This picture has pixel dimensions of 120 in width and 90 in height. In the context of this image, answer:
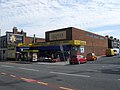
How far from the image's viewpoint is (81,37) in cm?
5894

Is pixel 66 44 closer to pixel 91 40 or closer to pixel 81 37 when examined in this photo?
pixel 81 37

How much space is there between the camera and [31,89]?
39.9 feet

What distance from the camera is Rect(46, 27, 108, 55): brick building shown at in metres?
55.2

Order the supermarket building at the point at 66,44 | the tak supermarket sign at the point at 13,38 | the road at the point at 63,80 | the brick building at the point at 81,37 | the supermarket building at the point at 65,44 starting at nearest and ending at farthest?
the road at the point at 63,80
the supermarket building at the point at 66,44
the supermarket building at the point at 65,44
the brick building at the point at 81,37
the tak supermarket sign at the point at 13,38

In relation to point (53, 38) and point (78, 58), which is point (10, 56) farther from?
point (78, 58)

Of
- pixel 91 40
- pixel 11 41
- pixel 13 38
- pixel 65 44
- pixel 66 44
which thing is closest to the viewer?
pixel 66 44

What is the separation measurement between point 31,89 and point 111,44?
83.6m

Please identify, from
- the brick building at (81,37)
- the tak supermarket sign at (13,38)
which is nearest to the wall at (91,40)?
the brick building at (81,37)

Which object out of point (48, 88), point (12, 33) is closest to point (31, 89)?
point (48, 88)

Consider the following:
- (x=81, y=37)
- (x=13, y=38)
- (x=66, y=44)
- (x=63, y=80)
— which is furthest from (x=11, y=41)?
(x=63, y=80)

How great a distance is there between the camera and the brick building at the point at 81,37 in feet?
181

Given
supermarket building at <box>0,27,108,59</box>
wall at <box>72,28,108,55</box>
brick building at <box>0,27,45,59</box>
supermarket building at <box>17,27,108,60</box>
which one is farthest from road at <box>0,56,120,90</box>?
brick building at <box>0,27,45,59</box>

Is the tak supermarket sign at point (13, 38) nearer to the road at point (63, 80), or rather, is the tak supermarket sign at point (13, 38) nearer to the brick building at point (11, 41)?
the brick building at point (11, 41)

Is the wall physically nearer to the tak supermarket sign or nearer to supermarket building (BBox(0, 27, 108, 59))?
supermarket building (BBox(0, 27, 108, 59))
